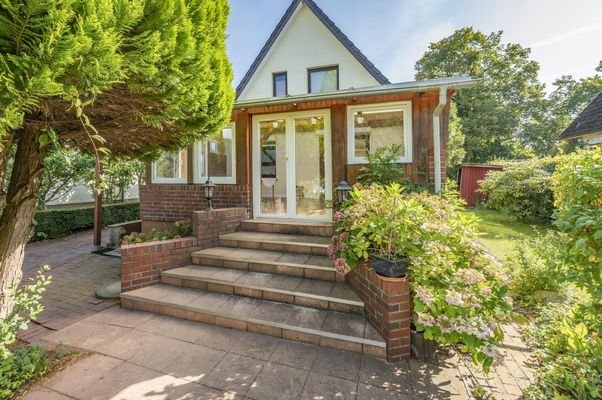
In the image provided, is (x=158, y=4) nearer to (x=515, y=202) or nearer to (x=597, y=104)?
(x=515, y=202)

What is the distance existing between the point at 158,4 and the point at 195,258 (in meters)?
3.49

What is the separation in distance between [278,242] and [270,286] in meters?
1.08

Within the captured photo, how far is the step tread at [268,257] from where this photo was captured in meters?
3.89

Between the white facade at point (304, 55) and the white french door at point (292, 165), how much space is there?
4.49 meters

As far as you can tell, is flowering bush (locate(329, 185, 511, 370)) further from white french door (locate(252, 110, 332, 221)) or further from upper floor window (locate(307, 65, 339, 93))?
upper floor window (locate(307, 65, 339, 93))

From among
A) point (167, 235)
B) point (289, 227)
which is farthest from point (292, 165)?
point (167, 235)

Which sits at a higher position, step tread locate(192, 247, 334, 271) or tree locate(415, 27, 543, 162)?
tree locate(415, 27, 543, 162)

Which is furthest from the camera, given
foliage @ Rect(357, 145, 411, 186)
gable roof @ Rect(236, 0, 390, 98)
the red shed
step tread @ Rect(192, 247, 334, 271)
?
the red shed

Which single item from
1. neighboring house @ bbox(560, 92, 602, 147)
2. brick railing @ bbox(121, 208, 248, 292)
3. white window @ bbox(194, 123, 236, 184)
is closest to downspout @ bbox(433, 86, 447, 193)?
brick railing @ bbox(121, 208, 248, 292)

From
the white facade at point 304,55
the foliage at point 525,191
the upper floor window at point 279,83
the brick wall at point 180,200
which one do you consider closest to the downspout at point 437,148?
the brick wall at point 180,200

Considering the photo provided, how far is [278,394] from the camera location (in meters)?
2.12

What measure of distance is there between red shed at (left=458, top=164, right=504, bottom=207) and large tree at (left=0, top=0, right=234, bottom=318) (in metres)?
13.8

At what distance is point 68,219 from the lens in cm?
885

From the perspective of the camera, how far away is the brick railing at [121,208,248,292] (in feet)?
12.5
